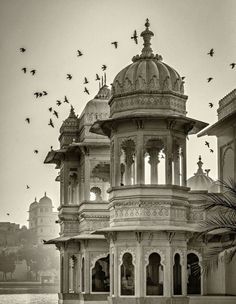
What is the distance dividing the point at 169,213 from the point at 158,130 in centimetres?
260

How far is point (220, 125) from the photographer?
33.2 meters

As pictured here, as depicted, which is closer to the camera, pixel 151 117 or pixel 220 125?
pixel 151 117

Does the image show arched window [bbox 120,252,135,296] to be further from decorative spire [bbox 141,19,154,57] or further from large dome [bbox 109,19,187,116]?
decorative spire [bbox 141,19,154,57]

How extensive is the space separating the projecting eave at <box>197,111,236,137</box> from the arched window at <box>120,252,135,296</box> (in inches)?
221

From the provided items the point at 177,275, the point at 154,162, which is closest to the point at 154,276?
the point at 177,275

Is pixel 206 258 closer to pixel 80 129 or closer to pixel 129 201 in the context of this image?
pixel 129 201

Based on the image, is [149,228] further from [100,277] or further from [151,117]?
[100,277]

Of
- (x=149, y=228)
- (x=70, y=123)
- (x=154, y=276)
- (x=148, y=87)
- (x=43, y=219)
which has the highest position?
(x=43, y=219)

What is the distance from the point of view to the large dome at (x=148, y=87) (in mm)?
Answer: 30656

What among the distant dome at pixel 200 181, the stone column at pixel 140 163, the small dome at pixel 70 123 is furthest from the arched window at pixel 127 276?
the distant dome at pixel 200 181

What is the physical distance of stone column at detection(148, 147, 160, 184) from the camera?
3258 cm

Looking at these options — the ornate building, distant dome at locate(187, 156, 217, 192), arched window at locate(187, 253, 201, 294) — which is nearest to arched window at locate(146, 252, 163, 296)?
the ornate building

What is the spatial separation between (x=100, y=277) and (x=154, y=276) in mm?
5379

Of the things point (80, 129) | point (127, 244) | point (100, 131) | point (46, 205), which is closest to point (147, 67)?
point (100, 131)
